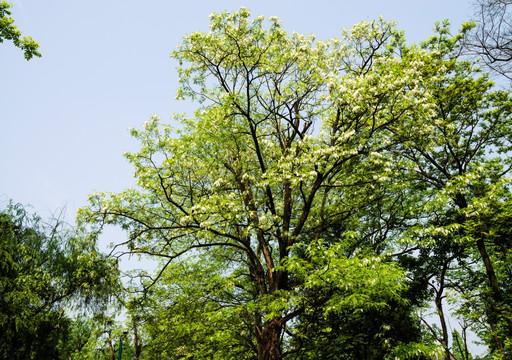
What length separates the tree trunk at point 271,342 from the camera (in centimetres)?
1366

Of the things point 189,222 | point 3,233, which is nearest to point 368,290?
point 189,222

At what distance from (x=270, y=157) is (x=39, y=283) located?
10.9 m

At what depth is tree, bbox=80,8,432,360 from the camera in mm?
13242

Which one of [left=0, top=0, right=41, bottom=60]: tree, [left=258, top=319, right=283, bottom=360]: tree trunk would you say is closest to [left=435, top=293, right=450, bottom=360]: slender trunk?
[left=258, top=319, right=283, bottom=360]: tree trunk

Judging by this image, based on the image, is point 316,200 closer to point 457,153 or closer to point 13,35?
point 457,153

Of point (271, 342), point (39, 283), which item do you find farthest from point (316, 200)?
point (39, 283)

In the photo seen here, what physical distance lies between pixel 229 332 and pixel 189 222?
4450 mm

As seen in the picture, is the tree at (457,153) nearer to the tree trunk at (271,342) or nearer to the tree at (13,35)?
the tree trunk at (271,342)

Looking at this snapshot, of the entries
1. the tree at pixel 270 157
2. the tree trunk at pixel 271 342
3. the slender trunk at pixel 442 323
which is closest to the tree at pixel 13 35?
the tree at pixel 270 157

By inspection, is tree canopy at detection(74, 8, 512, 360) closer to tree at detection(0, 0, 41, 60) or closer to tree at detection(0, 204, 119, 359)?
tree at detection(0, 204, 119, 359)

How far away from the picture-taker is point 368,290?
441 inches

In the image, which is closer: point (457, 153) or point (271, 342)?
point (271, 342)

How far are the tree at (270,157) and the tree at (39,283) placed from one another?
5.84ft

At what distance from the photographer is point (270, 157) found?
1714cm
